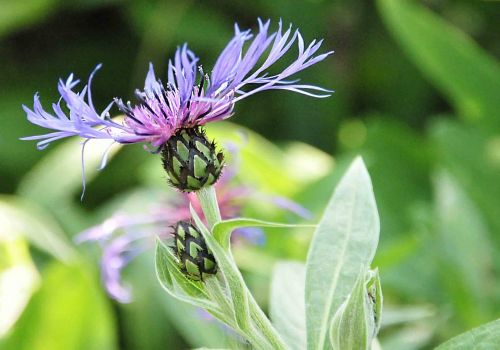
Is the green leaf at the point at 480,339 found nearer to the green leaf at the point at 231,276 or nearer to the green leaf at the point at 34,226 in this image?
the green leaf at the point at 231,276

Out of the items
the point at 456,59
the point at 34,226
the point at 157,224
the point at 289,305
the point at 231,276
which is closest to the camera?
the point at 231,276

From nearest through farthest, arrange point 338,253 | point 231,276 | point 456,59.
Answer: point 231,276
point 338,253
point 456,59

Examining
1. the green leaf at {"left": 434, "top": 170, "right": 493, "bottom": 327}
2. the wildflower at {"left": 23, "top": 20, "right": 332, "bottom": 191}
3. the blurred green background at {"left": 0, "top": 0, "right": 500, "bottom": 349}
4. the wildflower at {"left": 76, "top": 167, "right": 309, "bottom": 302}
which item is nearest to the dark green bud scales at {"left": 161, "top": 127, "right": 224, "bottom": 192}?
the wildflower at {"left": 23, "top": 20, "right": 332, "bottom": 191}

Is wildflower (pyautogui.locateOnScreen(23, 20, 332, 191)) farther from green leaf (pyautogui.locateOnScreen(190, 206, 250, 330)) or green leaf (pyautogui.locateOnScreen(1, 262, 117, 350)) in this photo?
green leaf (pyautogui.locateOnScreen(1, 262, 117, 350))

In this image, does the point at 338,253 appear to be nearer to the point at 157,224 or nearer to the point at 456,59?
the point at 157,224

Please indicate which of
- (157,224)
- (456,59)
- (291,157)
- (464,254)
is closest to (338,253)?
(157,224)

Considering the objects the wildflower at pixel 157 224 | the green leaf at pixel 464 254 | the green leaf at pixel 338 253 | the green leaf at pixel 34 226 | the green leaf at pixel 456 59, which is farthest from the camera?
the green leaf at pixel 34 226

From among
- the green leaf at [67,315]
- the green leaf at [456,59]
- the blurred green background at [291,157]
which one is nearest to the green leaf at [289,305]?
the blurred green background at [291,157]
